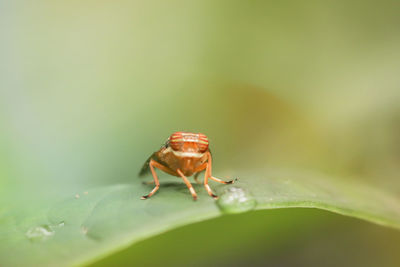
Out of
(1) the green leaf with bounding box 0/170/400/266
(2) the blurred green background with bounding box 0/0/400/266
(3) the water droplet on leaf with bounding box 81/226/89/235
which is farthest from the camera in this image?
(2) the blurred green background with bounding box 0/0/400/266

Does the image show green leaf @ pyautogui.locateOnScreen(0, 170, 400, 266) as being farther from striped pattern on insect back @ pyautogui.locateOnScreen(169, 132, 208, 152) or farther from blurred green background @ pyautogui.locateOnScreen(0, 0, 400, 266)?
blurred green background @ pyautogui.locateOnScreen(0, 0, 400, 266)

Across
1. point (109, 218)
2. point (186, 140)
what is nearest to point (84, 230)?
point (109, 218)

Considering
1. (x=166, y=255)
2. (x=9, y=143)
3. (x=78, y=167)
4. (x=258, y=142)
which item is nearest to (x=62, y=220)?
(x=166, y=255)

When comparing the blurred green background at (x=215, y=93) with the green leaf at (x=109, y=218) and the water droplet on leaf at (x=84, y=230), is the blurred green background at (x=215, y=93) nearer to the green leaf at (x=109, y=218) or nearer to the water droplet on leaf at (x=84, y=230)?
the green leaf at (x=109, y=218)

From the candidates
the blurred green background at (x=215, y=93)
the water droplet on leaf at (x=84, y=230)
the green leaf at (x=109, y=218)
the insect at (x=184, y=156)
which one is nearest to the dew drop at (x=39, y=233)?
the green leaf at (x=109, y=218)

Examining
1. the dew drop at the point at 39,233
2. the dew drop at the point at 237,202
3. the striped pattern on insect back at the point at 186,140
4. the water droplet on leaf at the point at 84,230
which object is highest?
the striped pattern on insect back at the point at 186,140

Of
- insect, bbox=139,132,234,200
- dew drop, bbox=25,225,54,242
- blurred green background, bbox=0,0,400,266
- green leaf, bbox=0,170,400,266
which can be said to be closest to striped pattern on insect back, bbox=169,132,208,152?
A: insect, bbox=139,132,234,200

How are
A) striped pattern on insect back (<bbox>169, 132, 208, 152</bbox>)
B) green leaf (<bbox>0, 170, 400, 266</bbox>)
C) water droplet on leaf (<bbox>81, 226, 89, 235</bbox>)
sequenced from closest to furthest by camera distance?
1. green leaf (<bbox>0, 170, 400, 266</bbox>)
2. water droplet on leaf (<bbox>81, 226, 89, 235</bbox>)
3. striped pattern on insect back (<bbox>169, 132, 208, 152</bbox>)
